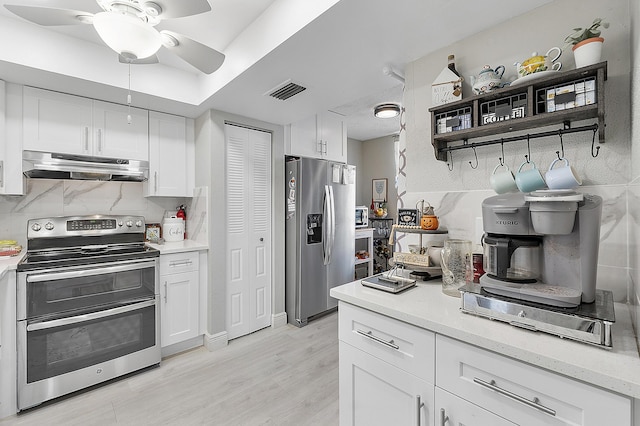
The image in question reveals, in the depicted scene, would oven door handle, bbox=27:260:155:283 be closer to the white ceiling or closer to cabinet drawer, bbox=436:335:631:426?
the white ceiling

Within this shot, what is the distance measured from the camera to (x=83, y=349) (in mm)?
2047

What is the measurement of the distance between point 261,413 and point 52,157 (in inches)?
95.2

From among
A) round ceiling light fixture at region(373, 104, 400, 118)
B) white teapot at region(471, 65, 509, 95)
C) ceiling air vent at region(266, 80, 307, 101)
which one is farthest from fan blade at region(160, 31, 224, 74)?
round ceiling light fixture at region(373, 104, 400, 118)

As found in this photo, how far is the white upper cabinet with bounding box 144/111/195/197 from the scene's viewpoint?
271cm

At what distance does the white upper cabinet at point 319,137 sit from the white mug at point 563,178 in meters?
2.48

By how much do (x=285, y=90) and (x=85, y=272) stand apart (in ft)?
6.48

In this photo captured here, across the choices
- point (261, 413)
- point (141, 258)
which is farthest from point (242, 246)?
point (261, 413)

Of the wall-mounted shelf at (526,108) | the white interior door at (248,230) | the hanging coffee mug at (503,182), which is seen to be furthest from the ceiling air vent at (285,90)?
the hanging coffee mug at (503,182)

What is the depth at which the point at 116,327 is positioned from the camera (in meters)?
2.17

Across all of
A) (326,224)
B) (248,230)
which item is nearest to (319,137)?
(326,224)

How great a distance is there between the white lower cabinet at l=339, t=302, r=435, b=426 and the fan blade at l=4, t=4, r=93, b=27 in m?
1.79

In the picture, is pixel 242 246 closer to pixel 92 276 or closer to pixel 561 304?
pixel 92 276

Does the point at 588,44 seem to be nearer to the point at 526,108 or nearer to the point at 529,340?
the point at 526,108

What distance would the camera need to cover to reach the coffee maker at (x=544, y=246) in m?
0.94
